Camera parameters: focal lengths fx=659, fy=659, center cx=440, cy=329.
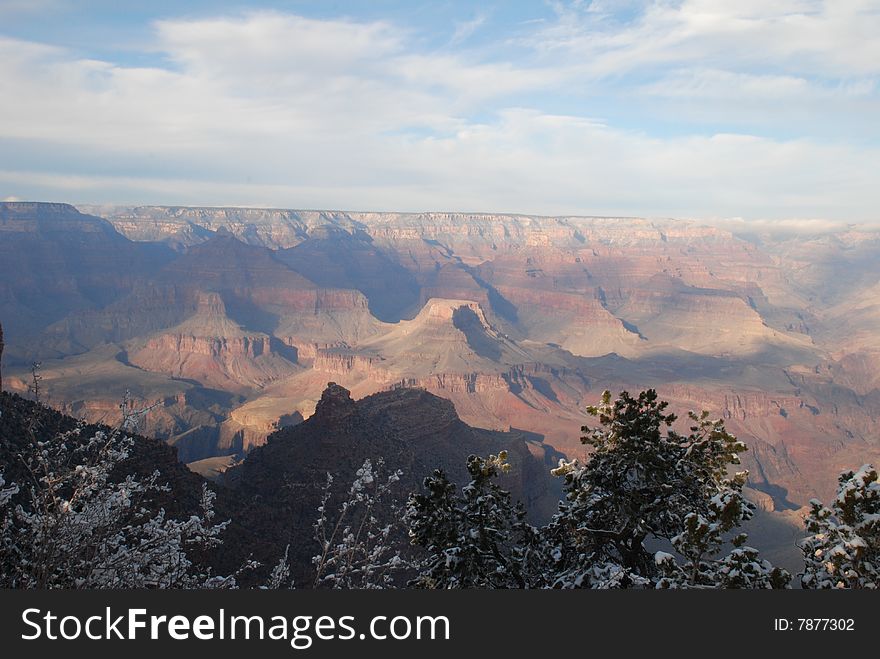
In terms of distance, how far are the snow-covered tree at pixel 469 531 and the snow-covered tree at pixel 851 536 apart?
16.5 feet

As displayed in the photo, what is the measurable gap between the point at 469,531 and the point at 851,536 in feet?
19.8

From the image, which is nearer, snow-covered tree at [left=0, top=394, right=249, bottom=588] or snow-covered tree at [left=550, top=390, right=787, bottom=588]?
snow-covered tree at [left=0, top=394, right=249, bottom=588]

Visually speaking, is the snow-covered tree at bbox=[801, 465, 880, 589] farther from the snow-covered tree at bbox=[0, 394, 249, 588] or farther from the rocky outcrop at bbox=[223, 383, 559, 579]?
the rocky outcrop at bbox=[223, 383, 559, 579]

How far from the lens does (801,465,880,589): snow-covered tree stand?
9273 millimetres

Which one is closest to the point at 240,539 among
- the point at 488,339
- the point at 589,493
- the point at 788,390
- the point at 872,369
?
the point at 589,493

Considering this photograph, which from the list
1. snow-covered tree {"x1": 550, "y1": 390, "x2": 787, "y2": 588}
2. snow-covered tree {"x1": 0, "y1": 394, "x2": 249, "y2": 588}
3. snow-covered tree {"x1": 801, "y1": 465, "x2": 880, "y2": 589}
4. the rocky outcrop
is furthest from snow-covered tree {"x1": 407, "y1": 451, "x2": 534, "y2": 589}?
the rocky outcrop

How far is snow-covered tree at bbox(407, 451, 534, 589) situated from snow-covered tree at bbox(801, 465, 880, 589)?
16.5 ft

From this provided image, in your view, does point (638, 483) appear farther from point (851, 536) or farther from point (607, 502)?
point (851, 536)

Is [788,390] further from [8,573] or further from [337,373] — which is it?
[8,573]

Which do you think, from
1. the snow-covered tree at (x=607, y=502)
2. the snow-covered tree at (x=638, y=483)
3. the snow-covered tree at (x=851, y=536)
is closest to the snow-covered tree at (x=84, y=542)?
the snow-covered tree at (x=607, y=502)

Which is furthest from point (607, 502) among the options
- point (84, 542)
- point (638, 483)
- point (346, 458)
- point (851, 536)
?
point (346, 458)

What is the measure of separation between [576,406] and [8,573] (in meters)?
136

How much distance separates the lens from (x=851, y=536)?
923cm

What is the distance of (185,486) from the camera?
94.3ft
